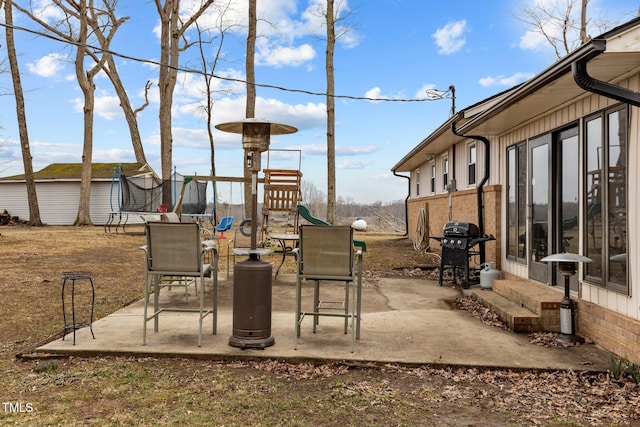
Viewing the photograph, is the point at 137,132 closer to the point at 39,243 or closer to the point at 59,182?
the point at 59,182

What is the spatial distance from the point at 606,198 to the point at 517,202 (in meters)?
2.48

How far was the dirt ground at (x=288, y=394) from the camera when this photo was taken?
108 inches

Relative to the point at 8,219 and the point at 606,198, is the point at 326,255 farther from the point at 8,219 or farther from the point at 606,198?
the point at 8,219

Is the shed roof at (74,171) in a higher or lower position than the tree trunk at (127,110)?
lower

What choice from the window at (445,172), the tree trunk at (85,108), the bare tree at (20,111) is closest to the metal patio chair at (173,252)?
the window at (445,172)

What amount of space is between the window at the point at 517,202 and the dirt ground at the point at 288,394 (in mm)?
3184

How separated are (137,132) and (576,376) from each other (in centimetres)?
2498

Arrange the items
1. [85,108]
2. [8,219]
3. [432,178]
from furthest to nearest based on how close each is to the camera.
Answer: [8,219], [85,108], [432,178]

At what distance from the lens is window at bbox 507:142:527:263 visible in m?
6.33

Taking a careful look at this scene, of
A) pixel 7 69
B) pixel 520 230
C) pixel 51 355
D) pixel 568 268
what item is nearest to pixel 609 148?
pixel 568 268

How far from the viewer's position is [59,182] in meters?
23.5

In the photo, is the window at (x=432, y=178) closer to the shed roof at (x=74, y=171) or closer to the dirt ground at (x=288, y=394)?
the dirt ground at (x=288, y=394)

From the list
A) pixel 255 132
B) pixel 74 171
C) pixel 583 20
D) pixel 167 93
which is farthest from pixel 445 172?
pixel 74 171

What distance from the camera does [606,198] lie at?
4105 mm
